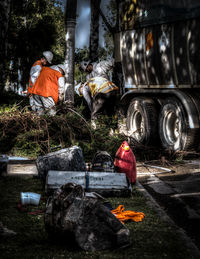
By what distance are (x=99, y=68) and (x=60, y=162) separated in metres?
5.42

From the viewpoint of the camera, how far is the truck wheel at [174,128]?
6852 mm

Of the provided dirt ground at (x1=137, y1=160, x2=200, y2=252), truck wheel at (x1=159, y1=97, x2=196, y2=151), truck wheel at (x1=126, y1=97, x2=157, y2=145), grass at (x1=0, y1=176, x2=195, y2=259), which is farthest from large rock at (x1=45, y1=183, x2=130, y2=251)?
truck wheel at (x1=126, y1=97, x2=157, y2=145)

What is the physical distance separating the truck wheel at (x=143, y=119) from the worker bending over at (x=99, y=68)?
4.09 feet

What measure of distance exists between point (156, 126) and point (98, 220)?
5854 mm

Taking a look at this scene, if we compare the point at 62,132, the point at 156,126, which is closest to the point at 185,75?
the point at 156,126

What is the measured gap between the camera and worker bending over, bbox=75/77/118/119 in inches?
360

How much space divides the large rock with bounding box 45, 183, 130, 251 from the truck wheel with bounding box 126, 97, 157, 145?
5.52 metres

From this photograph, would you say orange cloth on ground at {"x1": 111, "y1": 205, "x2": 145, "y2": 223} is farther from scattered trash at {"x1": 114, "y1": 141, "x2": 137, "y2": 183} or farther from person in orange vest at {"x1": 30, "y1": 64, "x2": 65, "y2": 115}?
person in orange vest at {"x1": 30, "y1": 64, "x2": 65, "y2": 115}

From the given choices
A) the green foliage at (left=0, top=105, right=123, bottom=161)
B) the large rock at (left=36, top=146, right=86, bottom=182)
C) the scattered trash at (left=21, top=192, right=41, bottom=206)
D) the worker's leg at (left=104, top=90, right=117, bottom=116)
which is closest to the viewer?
the scattered trash at (left=21, top=192, right=41, bottom=206)

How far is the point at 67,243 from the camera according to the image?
2668 millimetres

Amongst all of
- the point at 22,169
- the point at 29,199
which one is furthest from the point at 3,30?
the point at 29,199

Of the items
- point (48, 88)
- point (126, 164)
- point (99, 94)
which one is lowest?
point (126, 164)

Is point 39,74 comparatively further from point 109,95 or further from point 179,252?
point 179,252

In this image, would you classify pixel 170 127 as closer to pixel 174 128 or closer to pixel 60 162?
pixel 174 128
